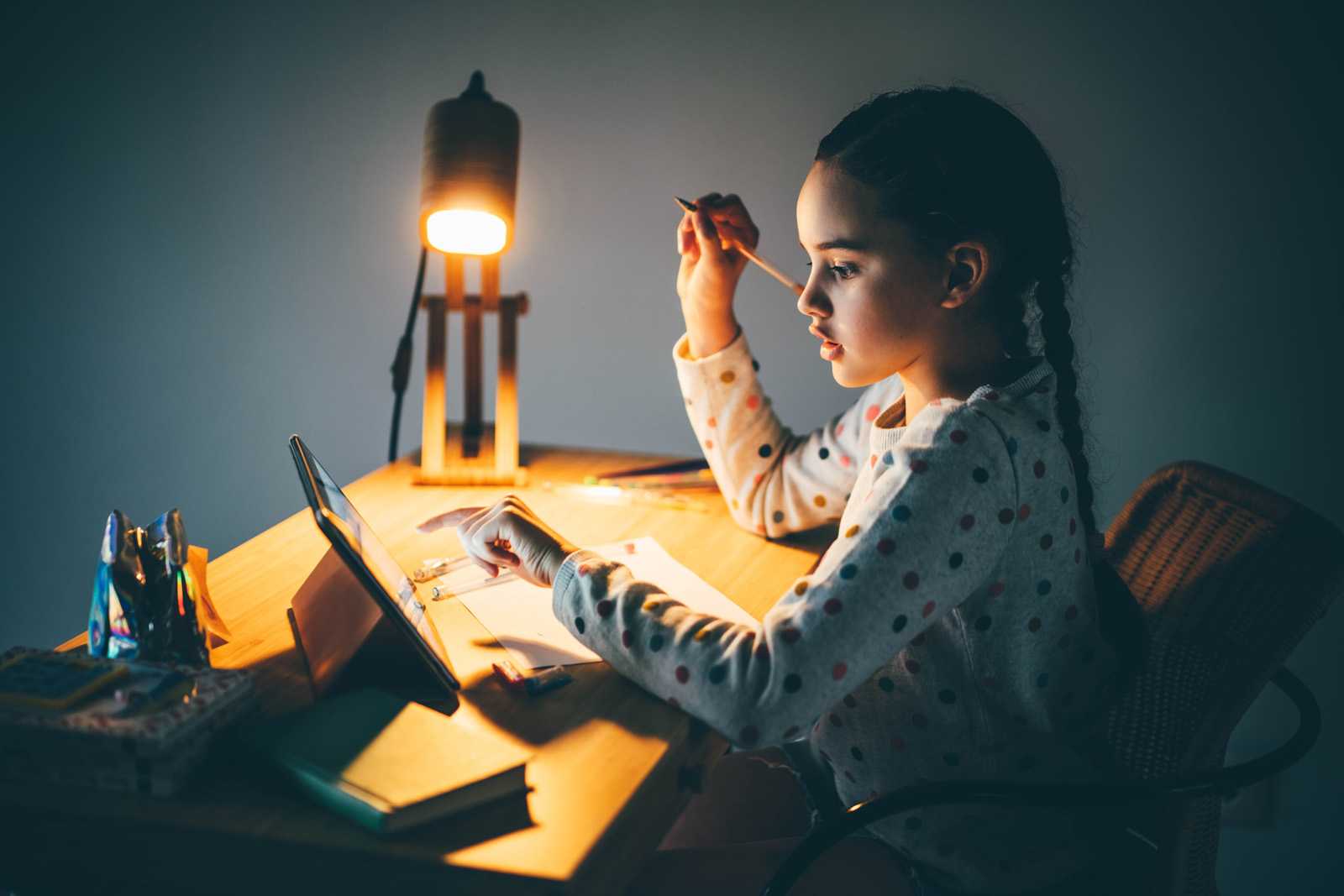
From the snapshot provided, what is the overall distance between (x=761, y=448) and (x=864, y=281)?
0.48 meters

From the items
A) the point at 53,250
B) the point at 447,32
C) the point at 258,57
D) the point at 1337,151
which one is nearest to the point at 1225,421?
the point at 1337,151

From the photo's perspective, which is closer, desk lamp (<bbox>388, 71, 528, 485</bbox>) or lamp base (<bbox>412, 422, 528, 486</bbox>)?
desk lamp (<bbox>388, 71, 528, 485</bbox>)

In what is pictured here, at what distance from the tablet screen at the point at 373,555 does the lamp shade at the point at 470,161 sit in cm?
54

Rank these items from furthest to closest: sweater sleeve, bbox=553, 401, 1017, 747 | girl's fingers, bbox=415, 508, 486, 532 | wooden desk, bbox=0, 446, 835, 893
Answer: girl's fingers, bbox=415, 508, 486, 532 < sweater sleeve, bbox=553, 401, 1017, 747 < wooden desk, bbox=0, 446, 835, 893

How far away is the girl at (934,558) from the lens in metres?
0.76

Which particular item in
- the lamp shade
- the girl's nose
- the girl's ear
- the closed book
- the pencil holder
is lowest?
the closed book

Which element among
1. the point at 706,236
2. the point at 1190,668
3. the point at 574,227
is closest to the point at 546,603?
the point at 706,236

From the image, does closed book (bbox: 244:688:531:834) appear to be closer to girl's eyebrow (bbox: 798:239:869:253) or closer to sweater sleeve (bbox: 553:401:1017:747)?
sweater sleeve (bbox: 553:401:1017:747)

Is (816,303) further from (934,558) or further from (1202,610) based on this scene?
(1202,610)

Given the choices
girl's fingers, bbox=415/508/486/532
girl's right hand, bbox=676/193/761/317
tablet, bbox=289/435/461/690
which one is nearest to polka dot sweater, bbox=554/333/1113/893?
tablet, bbox=289/435/461/690

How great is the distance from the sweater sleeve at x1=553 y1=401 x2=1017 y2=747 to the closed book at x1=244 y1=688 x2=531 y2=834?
17cm

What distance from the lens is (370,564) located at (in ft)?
2.76

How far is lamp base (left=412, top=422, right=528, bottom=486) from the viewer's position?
4.83 ft

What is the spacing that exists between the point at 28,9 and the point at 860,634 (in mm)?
2192
